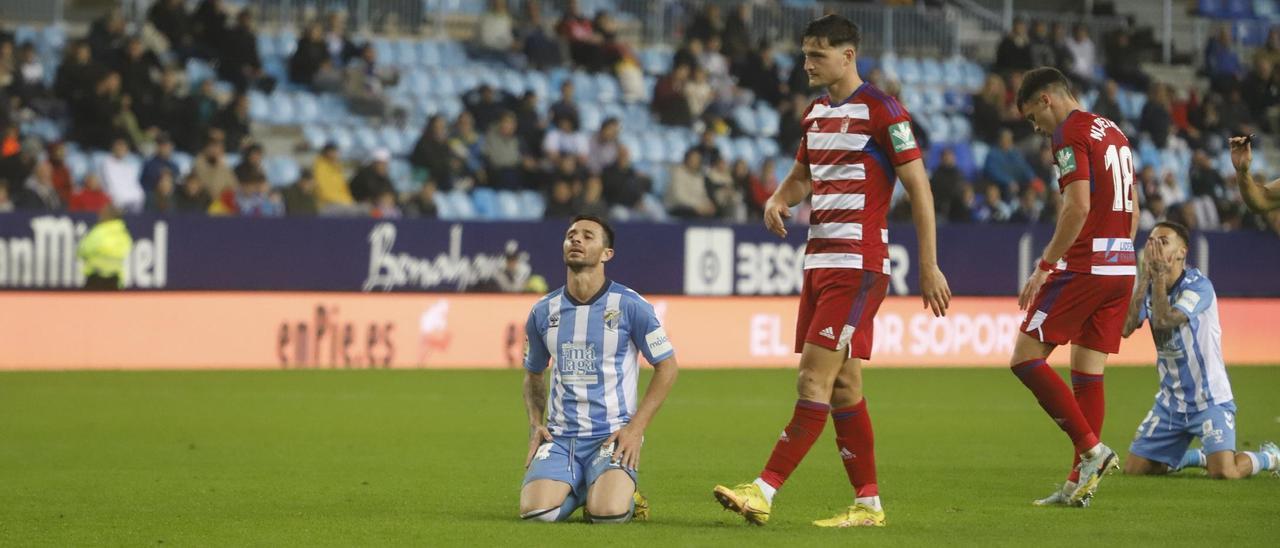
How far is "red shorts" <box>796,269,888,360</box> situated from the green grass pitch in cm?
75

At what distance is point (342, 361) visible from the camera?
18219 millimetres

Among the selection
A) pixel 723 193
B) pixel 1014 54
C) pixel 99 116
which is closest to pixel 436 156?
pixel 723 193

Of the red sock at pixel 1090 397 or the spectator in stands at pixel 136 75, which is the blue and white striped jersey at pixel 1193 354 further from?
the spectator in stands at pixel 136 75

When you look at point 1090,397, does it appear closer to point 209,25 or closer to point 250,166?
point 250,166

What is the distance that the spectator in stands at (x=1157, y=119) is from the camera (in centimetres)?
2684

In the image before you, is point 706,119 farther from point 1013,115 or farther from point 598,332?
point 598,332

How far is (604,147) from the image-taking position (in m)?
22.0

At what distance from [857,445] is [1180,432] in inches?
127

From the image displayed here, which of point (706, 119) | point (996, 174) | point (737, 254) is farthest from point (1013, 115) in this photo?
point (737, 254)

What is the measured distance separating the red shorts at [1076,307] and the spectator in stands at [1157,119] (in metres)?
19.4

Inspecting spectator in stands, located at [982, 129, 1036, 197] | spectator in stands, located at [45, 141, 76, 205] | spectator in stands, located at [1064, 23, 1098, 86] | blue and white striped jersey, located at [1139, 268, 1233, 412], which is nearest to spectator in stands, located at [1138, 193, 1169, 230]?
spectator in stands, located at [982, 129, 1036, 197]

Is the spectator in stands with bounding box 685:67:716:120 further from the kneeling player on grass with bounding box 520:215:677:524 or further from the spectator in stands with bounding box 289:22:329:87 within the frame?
the kneeling player on grass with bounding box 520:215:677:524

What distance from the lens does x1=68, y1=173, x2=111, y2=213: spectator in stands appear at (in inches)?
731

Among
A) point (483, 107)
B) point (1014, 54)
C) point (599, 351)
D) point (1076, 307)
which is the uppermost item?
point (1014, 54)
